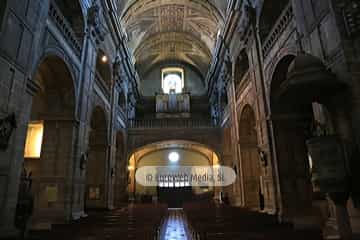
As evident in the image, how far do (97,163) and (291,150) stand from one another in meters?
8.44

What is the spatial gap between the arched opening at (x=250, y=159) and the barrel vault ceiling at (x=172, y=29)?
21.3 feet

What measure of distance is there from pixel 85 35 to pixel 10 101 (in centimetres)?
539

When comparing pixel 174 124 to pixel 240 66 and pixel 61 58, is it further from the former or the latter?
pixel 61 58

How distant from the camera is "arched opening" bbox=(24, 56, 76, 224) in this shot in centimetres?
755

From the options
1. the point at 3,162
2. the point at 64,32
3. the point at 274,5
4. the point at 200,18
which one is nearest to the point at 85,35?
the point at 64,32

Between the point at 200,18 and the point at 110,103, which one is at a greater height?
the point at 200,18

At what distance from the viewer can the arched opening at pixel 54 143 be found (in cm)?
755

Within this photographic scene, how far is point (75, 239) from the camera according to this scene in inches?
171

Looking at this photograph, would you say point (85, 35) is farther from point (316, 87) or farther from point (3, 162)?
point (316, 87)

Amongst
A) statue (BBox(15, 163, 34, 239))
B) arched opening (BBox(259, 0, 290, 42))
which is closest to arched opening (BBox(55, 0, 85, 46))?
statue (BBox(15, 163, 34, 239))

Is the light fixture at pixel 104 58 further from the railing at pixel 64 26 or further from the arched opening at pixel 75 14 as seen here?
the railing at pixel 64 26

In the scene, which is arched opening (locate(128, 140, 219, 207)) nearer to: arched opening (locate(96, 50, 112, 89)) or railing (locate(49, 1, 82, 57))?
arched opening (locate(96, 50, 112, 89))

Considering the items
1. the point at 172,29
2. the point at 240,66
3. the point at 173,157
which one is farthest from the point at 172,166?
the point at 240,66

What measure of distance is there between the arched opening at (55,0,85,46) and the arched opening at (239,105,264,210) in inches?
297
